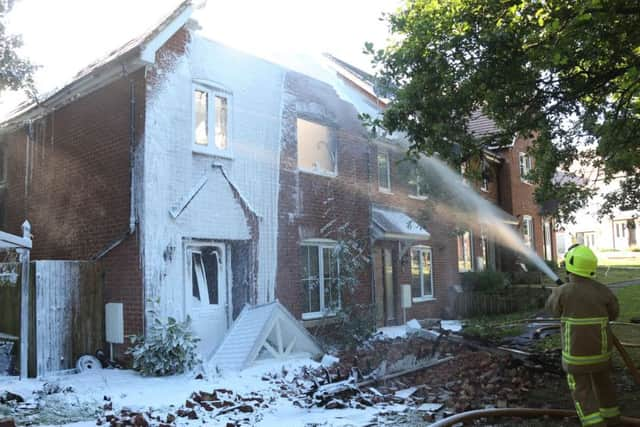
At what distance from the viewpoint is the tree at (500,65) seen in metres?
7.19

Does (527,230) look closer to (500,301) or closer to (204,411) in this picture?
(500,301)

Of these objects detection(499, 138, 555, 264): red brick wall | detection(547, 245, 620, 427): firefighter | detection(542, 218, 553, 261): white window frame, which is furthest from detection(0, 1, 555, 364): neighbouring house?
detection(542, 218, 553, 261): white window frame

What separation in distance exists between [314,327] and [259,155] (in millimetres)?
4068

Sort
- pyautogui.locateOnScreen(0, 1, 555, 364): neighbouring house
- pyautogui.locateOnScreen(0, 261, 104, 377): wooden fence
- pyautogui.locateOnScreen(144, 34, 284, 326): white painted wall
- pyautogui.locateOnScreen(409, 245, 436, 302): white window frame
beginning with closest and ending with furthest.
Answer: pyautogui.locateOnScreen(0, 261, 104, 377): wooden fence < pyautogui.locateOnScreen(144, 34, 284, 326): white painted wall < pyautogui.locateOnScreen(0, 1, 555, 364): neighbouring house < pyautogui.locateOnScreen(409, 245, 436, 302): white window frame

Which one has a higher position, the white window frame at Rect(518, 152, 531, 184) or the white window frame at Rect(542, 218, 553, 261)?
the white window frame at Rect(518, 152, 531, 184)

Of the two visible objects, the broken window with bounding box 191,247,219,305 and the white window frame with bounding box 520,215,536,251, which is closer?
the broken window with bounding box 191,247,219,305

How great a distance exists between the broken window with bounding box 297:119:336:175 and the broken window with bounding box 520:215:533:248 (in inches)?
613

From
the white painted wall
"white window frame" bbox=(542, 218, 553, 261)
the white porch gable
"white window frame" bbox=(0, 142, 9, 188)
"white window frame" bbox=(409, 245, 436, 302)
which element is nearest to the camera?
the white porch gable

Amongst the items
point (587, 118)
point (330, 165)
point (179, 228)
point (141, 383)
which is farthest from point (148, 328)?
point (587, 118)

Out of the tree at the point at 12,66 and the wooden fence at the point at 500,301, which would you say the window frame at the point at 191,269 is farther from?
the wooden fence at the point at 500,301

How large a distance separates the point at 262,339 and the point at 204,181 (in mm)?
3163

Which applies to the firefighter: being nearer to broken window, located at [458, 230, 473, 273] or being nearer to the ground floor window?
the ground floor window

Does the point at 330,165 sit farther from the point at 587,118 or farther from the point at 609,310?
the point at 609,310

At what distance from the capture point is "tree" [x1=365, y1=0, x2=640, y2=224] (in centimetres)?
719
